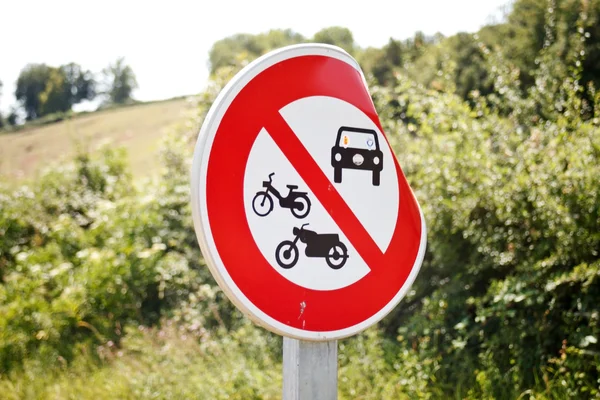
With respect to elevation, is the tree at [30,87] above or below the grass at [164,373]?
above

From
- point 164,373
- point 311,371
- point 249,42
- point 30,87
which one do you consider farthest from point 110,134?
point 30,87

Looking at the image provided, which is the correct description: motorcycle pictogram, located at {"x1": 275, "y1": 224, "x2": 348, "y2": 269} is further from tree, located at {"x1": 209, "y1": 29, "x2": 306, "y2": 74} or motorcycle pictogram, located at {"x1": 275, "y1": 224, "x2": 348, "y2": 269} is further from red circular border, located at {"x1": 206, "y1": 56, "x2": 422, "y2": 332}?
tree, located at {"x1": 209, "y1": 29, "x2": 306, "y2": 74}

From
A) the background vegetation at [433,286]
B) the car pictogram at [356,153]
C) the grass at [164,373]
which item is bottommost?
the grass at [164,373]

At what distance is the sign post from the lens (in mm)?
1445

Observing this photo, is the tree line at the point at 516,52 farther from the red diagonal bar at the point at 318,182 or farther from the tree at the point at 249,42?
the tree at the point at 249,42

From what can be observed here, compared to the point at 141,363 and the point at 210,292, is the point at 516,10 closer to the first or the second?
the point at 210,292

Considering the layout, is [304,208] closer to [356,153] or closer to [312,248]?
[312,248]

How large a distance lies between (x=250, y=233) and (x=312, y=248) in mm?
164

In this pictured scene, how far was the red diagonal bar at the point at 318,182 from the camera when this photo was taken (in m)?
1.53

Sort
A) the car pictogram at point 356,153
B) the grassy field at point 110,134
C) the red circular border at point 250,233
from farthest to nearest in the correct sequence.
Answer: the grassy field at point 110,134
the car pictogram at point 356,153
the red circular border at point 250,233

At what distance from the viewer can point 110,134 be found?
35.8 metres

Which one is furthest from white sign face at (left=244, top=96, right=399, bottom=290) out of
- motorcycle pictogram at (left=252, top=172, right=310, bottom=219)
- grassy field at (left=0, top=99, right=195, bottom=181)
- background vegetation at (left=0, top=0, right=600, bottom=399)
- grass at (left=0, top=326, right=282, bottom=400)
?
grassy field at (left=0, top=99, right=195, bottom=181)

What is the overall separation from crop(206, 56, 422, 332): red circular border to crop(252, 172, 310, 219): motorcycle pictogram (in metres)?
0.04

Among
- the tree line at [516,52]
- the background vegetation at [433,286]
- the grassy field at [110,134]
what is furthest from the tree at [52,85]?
the background vegetation at [433,286]
